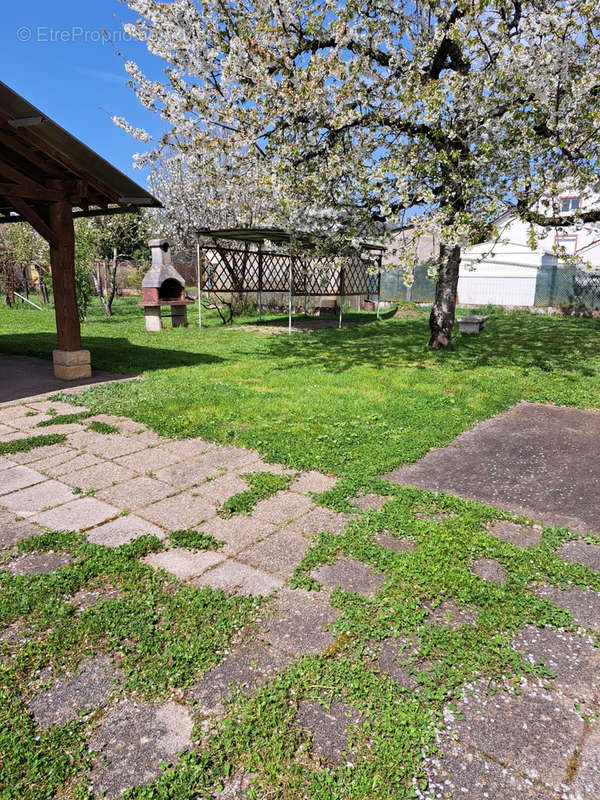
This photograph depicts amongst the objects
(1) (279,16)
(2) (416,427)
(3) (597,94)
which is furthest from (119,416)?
(3) (597,94)

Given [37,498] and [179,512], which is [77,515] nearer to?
[37,498]

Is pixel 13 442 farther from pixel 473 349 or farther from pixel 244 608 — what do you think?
pixel 473 349

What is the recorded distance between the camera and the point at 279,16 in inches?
366

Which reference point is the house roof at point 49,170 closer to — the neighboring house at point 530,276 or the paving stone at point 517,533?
the paving stone at point 517,533

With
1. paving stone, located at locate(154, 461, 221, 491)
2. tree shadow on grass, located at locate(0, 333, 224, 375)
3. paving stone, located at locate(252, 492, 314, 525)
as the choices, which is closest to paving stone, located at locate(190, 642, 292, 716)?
paving stone, located at locate(252, 492, 314, 525)

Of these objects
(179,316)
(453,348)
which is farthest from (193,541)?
(179,316)

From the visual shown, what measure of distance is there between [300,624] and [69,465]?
298cm

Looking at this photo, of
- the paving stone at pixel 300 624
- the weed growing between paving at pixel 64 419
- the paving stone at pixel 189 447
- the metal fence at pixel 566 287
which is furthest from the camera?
the metal fence at pixel 566 287

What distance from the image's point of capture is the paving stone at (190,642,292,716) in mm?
2062

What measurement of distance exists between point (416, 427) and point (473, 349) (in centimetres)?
679

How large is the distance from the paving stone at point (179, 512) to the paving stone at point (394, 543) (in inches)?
48.0

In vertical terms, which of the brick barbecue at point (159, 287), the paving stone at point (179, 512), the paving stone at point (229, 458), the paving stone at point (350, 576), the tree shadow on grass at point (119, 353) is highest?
the brick barbecue at point (159, 287)

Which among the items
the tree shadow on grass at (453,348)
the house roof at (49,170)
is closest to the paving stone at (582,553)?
the tree shadow on grass at (453,348)

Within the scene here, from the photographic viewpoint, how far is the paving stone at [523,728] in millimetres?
1812
